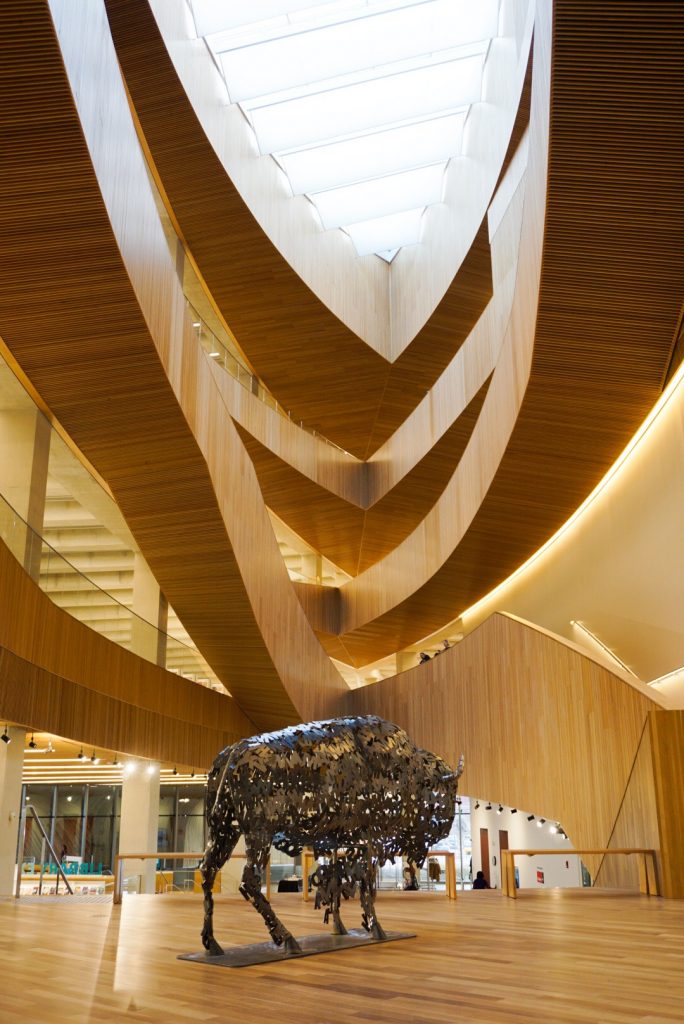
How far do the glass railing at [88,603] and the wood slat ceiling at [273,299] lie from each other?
7163 millimetres

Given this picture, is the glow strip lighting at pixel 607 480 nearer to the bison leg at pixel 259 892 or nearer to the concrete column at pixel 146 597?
the concrete column at pixel 146 597

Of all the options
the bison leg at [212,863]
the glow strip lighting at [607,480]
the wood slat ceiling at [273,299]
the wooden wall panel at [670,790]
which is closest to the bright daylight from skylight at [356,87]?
the wood slat ceiling at [273,299]

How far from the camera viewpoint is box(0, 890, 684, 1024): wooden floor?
3486 mm

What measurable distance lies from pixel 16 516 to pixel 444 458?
366 inches

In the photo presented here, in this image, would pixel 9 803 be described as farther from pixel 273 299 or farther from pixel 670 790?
pixel 273 299

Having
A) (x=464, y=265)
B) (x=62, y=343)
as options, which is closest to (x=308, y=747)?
(x=62, y=343)

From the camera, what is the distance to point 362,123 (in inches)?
651

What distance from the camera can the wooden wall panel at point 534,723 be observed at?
1050 cm

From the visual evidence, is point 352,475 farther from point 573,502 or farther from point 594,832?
point 594,832

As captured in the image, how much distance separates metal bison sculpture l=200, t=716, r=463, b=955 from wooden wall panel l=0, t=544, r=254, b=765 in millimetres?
5082

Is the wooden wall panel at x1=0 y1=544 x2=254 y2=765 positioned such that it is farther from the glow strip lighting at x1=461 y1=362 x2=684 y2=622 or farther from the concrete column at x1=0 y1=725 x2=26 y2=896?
the glow strip lighting at x1=461 y1=362 x2=684 y2=622

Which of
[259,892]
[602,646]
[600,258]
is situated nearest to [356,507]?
[602,646]

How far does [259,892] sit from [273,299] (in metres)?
14.7

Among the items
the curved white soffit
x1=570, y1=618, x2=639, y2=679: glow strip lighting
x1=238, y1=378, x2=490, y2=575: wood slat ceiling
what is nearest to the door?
x1=238, y1=378, x2=490, y2=575: wood slat ceiling
